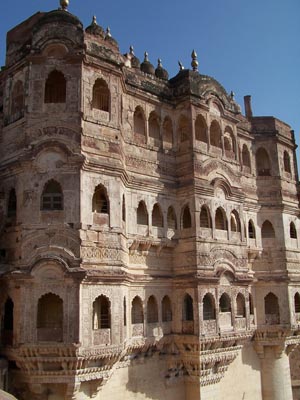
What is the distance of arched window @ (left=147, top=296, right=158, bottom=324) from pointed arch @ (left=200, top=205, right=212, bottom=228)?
3648 mm

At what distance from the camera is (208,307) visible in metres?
18.0

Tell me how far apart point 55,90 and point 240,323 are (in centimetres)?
1172

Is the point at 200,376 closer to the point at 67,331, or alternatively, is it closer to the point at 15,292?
the point at 67,331

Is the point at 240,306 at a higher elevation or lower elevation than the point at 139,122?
lower

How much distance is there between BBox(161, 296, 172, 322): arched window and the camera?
1745 centimetres

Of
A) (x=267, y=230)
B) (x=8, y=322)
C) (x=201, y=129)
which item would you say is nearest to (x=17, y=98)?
(x=8, y=322)

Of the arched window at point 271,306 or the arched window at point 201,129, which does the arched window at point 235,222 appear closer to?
the arched window at point 201,129

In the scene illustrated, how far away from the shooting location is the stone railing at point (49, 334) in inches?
527

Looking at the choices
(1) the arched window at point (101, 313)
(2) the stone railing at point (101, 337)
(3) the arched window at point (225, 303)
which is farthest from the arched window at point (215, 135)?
(2) the stone railing at point (101, 337)

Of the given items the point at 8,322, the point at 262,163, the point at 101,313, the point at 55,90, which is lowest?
the point at 8,322

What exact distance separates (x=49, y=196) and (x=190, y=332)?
23.8ft

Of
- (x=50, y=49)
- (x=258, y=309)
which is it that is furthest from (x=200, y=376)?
(x=50, y=49)

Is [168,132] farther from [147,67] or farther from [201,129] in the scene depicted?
[147,67]

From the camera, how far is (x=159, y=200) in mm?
17766
